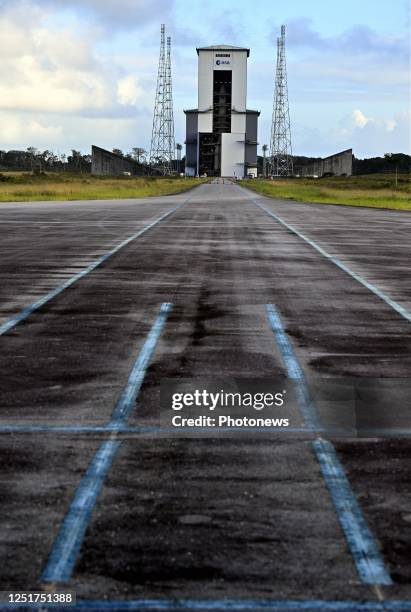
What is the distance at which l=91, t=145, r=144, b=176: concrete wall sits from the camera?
313 feet

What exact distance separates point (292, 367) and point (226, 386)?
41.6 inches

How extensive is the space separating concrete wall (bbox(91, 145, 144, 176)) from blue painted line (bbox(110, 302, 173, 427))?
265 feet

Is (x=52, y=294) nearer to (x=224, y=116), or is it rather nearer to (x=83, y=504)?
(x=83, y=504)

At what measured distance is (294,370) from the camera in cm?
819

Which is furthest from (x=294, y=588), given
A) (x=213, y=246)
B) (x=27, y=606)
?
(x=213, y=246)

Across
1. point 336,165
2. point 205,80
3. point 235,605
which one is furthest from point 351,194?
point 205,80

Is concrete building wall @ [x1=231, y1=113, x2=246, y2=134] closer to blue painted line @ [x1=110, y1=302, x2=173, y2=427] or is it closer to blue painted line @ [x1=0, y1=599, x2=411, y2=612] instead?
blue painted line @ [x1=110, y1=302, x2=173, y2=427]

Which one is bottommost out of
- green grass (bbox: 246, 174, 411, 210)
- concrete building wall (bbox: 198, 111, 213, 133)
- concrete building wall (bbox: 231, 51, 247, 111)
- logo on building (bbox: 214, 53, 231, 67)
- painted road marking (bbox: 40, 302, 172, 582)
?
painted road marking (bbox: 40, 302, 172, 582)

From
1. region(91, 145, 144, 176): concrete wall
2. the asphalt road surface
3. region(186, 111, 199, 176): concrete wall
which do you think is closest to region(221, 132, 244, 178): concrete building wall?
region(186, 111, 199, 176): concrete wall

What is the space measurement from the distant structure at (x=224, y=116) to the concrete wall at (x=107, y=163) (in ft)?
66.2

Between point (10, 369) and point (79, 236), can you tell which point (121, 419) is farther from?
point (79, 236)

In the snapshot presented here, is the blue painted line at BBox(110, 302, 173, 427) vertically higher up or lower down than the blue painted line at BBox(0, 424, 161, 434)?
higher up

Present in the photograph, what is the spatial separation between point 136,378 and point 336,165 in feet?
466

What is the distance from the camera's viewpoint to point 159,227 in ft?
90.4
